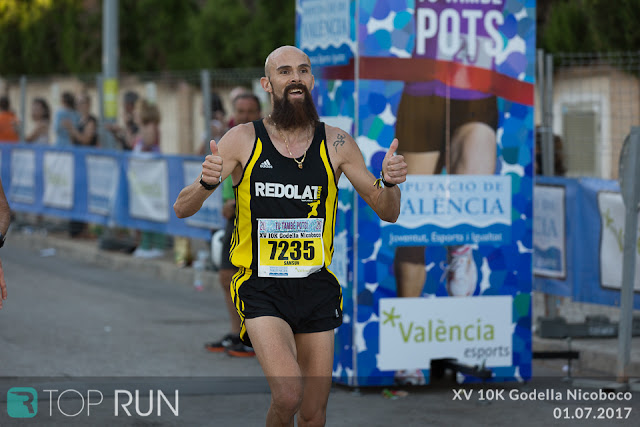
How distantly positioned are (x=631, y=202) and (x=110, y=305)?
5.88m

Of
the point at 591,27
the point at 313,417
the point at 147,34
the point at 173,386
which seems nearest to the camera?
the point at 313,417

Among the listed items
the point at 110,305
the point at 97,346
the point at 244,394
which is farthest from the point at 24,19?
the point at 244,394

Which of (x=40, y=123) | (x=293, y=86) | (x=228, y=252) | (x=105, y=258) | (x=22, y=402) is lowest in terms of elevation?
(x=22, y=402)

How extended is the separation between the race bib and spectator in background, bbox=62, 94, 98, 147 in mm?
11704

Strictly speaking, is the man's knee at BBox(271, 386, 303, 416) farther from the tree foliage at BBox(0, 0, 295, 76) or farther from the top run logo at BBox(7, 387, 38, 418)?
the tree foliage at BBox(0, 0, 295, 76)

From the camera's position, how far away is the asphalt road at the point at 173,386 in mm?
7273

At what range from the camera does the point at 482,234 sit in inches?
319

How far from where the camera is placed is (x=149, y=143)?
15.0 m

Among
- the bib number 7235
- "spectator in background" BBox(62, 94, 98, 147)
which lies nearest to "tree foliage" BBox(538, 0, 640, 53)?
"spectator in background" BBox(62, 94, 98, 147)

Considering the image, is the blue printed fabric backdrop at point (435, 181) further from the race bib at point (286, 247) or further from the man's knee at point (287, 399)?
the man's knee at point (287, 399)

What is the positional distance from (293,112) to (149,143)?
9.60 meters

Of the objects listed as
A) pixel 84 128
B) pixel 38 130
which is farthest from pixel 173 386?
pixel 38 130

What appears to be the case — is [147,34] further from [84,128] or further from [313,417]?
[313,417]

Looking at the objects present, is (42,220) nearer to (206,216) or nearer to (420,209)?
(206,216)
